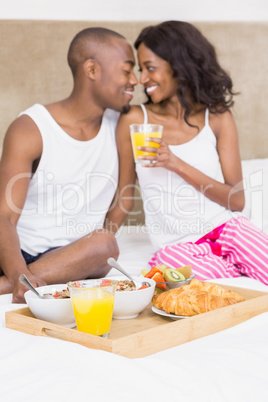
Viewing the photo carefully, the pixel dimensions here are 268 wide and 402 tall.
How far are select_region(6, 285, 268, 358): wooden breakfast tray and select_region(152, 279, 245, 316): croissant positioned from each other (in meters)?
0.03

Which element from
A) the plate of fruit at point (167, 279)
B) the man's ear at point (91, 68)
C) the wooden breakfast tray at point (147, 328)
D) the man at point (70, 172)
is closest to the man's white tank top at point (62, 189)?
the man at point (70, 172)

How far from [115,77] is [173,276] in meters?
0.96

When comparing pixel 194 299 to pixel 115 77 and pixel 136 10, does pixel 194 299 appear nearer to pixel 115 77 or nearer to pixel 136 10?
pixel 115 77

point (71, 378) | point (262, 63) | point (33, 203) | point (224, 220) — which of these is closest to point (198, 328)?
point (71, 378)

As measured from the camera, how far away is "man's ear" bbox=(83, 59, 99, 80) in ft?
6.82

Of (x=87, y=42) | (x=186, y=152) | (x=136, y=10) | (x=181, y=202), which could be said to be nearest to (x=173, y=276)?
(x=181, y=202)

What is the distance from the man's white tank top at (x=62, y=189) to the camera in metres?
1.96

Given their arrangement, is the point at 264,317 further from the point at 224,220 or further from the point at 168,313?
the point at 224,220

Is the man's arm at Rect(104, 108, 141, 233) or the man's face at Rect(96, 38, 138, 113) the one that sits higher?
the man's face at Rect(96, 38, 138, 113)

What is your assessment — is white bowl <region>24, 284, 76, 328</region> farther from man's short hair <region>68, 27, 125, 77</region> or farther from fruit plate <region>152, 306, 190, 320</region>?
man's short hair <region>68, 27, 125, 77</region>

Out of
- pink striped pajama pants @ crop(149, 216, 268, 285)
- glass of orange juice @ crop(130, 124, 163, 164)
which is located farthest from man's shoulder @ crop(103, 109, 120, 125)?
pink striped pajama pants @ crop(149, 216, 268, 285)

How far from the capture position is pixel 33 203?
2000 mm

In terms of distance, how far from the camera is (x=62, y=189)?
2.02 m

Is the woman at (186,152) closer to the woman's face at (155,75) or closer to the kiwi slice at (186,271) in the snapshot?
the woman's face at (155,75)
